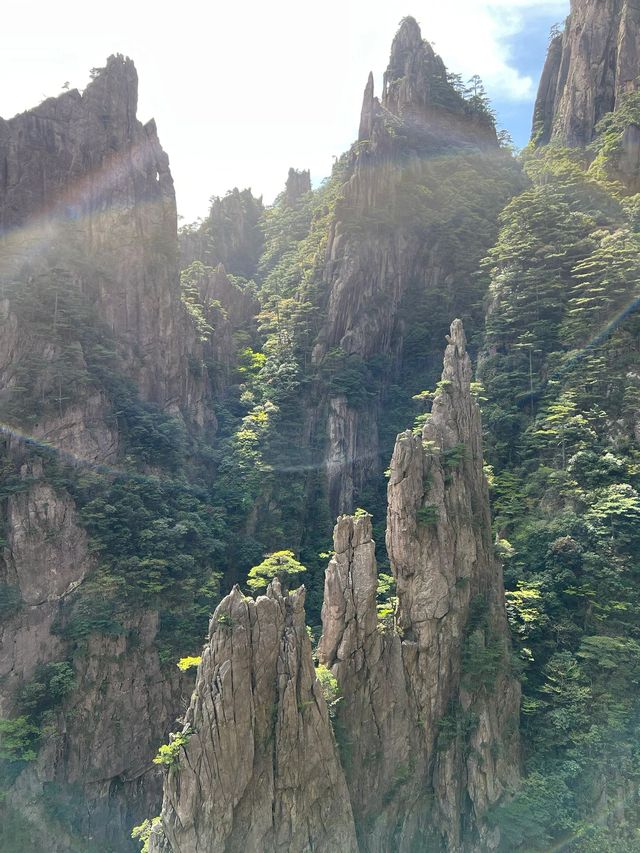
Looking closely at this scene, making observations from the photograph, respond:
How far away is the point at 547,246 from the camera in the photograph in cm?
3881

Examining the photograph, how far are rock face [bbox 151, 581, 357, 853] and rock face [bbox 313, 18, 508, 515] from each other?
1947 cm

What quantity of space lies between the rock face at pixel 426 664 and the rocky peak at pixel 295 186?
155 ft

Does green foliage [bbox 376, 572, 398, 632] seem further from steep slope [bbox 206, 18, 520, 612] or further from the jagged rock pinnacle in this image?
the jagged rock pinnacle

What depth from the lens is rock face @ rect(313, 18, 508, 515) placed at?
41.1m

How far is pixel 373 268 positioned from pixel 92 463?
904 inches

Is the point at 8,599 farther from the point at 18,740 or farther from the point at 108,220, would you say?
the point at 108,220

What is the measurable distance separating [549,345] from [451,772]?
72.6 feet

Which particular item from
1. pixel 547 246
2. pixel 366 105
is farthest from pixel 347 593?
pixel 366 105

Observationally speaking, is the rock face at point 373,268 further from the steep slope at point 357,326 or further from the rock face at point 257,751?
the rock face at point 257,751

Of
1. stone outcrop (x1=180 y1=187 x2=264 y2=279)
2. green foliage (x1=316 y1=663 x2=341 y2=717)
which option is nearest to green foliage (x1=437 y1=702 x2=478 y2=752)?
green foliage (x1=316 y1=663 x2=341 y2=717)

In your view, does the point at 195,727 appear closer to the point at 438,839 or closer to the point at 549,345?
the point at 438,839

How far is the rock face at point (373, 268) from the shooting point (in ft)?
135

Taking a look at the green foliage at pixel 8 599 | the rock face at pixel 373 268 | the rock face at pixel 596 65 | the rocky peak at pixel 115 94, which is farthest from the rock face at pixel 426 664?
the rock face at pixel 596 65

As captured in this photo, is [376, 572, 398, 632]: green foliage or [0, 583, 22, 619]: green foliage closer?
[376, 572, 398, 632]: green foliage
